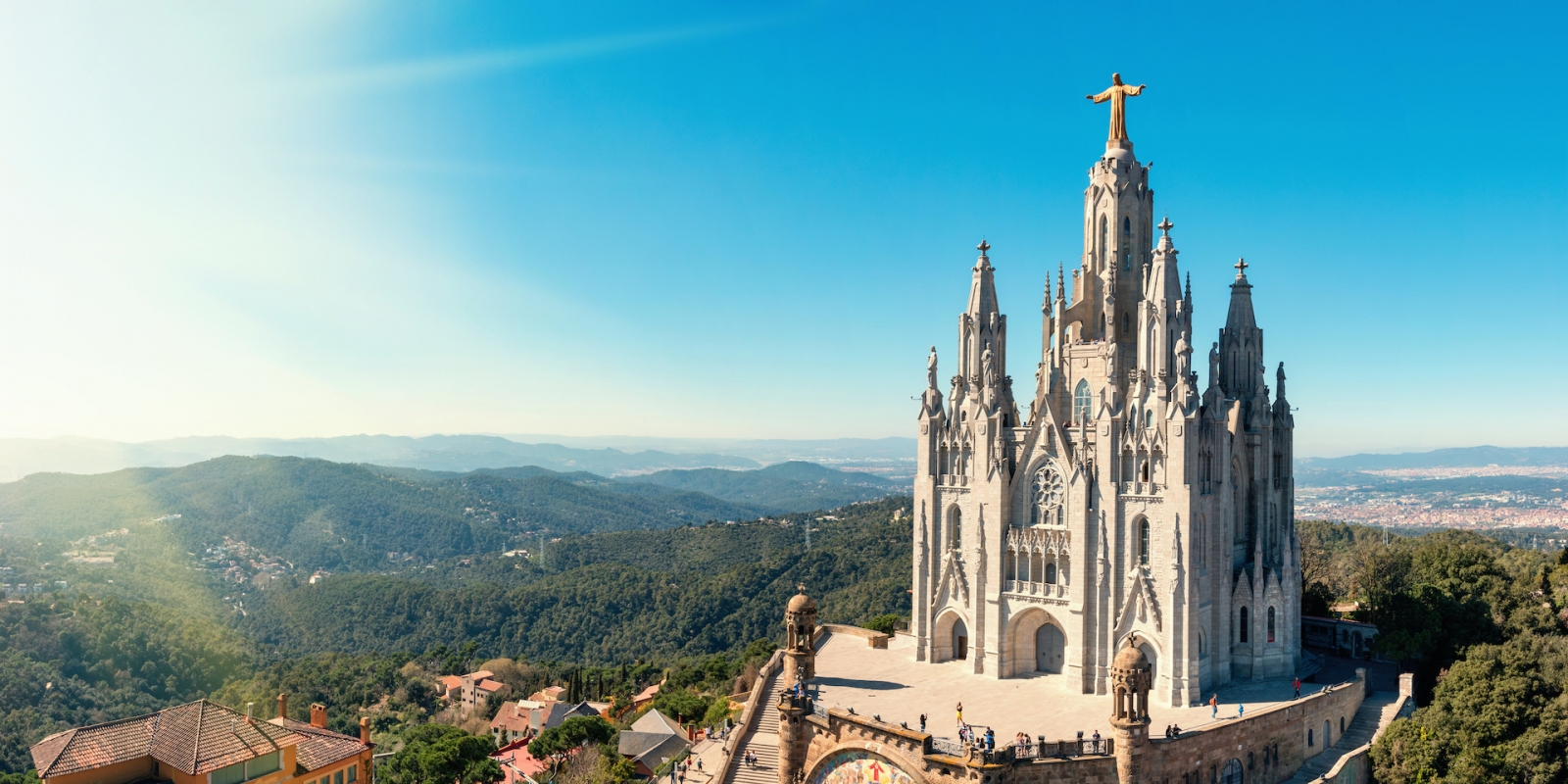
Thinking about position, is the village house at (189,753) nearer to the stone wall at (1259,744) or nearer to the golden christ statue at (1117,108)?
the stone wall at (1259,744)

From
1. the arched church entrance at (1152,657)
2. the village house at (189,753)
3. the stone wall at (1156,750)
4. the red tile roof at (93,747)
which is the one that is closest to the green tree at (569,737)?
the village house at (189,753)

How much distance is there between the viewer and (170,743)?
27.0 metres

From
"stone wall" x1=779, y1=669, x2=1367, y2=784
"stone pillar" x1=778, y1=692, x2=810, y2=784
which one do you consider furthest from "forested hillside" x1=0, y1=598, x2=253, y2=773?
"stone wall" x1=779, y1=669, x2=1367, y2=784

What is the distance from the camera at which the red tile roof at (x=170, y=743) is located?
25.6 meters

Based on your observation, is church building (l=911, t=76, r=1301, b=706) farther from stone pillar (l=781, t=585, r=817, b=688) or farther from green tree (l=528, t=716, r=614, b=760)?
green tree (l=528, t=716, r=614, b=760)

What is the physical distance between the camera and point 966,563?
123 feet

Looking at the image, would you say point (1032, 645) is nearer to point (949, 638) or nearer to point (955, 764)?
point (949, 638)

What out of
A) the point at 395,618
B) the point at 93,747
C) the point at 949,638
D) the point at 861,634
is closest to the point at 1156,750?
the point at 949,638

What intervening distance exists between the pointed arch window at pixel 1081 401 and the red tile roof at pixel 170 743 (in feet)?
97.4

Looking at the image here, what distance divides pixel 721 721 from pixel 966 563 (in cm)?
1373

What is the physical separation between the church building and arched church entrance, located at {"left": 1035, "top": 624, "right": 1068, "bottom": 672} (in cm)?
5

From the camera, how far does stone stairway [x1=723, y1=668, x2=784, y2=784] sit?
31.3m

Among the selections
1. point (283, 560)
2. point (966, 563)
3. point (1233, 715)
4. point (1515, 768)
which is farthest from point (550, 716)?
point (283, 560)

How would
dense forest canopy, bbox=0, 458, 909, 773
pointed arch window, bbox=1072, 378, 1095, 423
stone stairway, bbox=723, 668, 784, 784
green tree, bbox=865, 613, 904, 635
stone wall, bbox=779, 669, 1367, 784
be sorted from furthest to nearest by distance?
dense forest canopy, bbox=0, 458, 909, 773, green tree, bbox=865, 613, 904, 635, pointed arch window, bbox=1072, 378, 1095, 423, stone stairway, bbox=723, 668, 784, 784, stone wall, bbox=779, 669, 1367, 784
